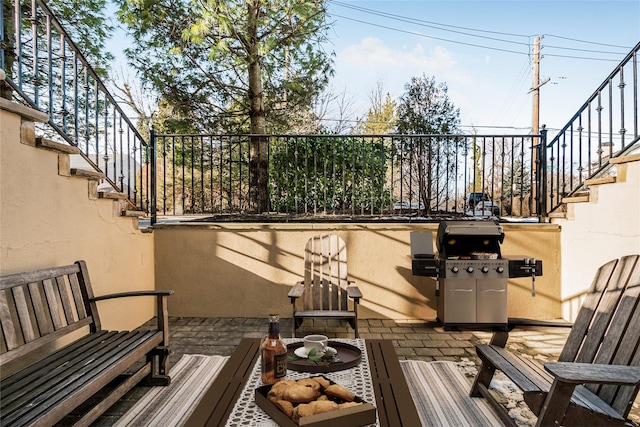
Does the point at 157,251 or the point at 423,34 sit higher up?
the point at 423,34

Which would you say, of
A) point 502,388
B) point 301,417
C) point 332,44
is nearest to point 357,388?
point 301,417

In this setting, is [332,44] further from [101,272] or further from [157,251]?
[101,272]

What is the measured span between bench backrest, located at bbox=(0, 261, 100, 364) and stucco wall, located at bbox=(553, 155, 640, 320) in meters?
4.49

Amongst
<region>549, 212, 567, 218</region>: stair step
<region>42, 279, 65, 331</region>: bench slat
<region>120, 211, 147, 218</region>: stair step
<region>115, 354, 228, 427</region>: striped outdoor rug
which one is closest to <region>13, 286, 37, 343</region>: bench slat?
<region>42, 279, 65, 331</region>: bench slat

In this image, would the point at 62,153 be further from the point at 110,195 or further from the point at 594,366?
the point at 594,366

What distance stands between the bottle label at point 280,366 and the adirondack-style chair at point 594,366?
114cm

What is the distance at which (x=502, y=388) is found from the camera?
2783mm

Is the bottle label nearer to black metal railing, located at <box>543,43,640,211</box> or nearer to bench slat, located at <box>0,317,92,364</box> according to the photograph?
bench slat, located at <box>0,317,92,364</box>

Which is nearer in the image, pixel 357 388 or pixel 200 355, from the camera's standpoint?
pixel 357 388

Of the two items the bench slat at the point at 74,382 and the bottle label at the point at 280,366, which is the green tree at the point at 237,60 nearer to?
the bench slat at the point at 74,382

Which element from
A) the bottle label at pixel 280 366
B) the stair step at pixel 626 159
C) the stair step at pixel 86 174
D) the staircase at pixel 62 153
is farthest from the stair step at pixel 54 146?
the stair step at pixel 626 159

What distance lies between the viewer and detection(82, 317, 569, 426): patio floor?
357 cm

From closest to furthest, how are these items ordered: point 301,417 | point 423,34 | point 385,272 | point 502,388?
point 301,417, point 502,388, point 385,272, point 423,34

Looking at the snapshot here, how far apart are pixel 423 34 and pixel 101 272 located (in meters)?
12.4
